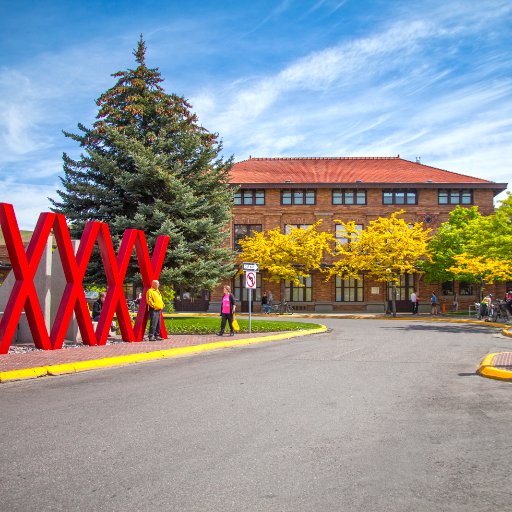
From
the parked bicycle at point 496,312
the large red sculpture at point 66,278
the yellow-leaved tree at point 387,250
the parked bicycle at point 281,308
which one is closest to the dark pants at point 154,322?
the large red sculpture at point 66,278

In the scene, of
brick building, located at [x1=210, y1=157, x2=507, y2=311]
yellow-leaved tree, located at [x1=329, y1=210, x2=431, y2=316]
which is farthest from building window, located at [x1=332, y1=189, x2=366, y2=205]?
yellow-leaved tree, located at [x1=329, y1=210, x2=431, y2=316]

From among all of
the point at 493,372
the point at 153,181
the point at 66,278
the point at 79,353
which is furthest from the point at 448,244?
the point at 79,353

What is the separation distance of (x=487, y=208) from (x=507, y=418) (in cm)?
4506

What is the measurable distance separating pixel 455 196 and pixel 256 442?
4694cm

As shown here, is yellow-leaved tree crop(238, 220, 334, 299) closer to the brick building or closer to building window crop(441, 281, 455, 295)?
the brick building

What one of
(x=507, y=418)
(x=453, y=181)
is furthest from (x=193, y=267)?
(x=453, y=181)

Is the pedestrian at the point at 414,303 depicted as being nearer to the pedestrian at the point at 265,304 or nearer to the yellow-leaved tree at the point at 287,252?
the yellow-leaved tree at the point at 287,252

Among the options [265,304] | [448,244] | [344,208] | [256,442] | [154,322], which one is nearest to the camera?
[256,442]

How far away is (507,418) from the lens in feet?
22.5

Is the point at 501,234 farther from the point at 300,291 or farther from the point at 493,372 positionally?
the point at 300,291

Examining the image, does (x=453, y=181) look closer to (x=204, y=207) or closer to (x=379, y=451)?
(x=204, y=207)

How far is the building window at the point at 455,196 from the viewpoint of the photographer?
4897cm

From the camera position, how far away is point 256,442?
5.65 meters

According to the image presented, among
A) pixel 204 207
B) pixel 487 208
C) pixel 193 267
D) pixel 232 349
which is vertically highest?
pixel 487 208
